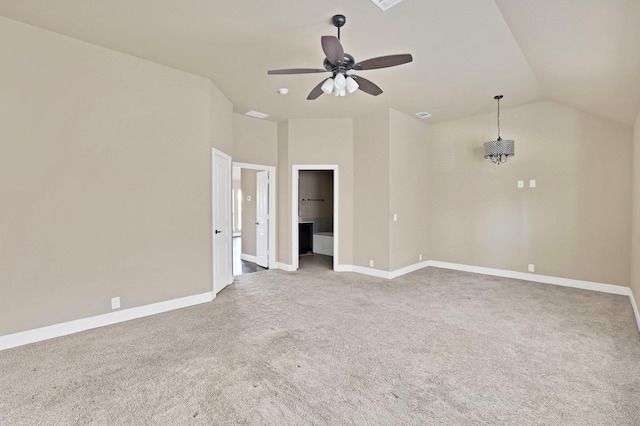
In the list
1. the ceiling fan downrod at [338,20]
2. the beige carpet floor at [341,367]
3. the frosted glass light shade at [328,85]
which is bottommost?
the beige carpet floor at [341,367]

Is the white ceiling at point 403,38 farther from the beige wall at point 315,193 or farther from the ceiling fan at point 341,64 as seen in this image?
the beige wall at point 315,193

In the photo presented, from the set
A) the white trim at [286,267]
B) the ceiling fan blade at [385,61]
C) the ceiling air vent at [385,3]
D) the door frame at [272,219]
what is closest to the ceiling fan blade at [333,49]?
the ceiling fan blade at [385,61]

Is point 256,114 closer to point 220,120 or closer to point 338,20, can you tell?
point 220,120

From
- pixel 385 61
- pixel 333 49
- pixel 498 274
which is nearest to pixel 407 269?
pixel 498 274

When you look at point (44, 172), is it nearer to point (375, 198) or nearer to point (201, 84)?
point (201, 84)

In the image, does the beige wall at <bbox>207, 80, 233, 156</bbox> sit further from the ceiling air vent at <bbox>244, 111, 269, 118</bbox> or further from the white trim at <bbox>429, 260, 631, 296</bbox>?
the white trim at <bbox>429, 260, 631, 296</bbox>

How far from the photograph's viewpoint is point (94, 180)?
329 cm

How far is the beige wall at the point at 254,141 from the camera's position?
5629 mm

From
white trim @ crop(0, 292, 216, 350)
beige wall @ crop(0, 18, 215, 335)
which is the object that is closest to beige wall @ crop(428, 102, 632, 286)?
beige wall @ crop(0, 18, 215, 335)

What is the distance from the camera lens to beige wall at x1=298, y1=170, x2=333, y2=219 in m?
8.53

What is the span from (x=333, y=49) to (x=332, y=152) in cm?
348

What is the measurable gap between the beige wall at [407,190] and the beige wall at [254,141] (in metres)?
2.31

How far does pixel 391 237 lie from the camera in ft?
17.9

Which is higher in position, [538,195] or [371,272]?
[538,195]
